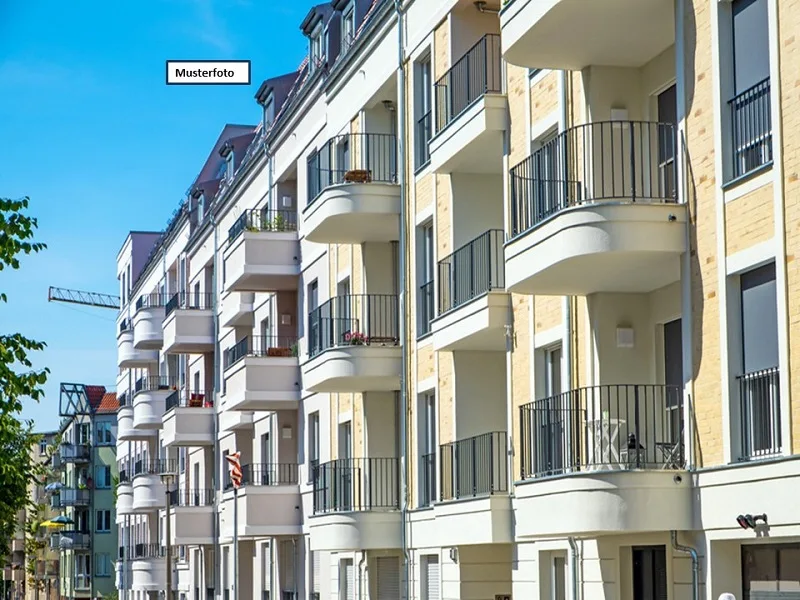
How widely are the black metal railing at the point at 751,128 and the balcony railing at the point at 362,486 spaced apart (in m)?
13.6

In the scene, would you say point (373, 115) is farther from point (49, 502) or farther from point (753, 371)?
point (49, 502)

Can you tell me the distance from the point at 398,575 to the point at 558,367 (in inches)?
348

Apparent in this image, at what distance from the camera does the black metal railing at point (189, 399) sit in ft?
152

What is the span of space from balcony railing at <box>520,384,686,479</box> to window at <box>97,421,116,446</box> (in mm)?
100734

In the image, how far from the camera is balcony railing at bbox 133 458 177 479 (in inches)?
2154

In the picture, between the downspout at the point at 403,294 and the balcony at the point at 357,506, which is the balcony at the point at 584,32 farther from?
the balcony at the point at 357,506

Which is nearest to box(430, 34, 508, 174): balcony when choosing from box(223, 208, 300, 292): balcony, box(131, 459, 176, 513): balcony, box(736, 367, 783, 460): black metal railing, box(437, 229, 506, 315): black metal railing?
box(437, 229, 506, 315): black metal railing

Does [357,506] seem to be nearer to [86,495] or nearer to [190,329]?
[190,329]

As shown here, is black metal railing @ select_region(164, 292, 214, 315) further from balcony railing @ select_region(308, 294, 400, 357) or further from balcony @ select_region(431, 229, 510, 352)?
balcony @ select_region(431, 229, 510, 352)

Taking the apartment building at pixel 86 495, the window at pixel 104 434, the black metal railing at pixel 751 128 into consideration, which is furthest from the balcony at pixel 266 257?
the window at pixel 104 434

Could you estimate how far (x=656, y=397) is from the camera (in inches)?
712

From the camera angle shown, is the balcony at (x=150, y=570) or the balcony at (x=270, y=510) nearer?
the balcony at (x=270, y=510)

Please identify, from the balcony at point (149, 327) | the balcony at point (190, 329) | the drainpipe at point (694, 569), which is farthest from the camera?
the balcony at point (149, 327)

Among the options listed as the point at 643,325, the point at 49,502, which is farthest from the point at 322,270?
the point at 49,502
